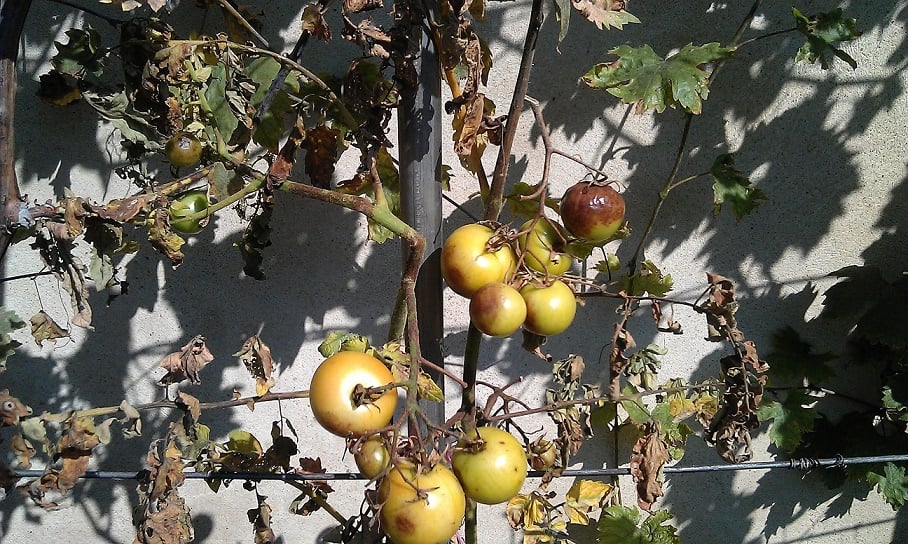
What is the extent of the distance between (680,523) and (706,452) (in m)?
0.22

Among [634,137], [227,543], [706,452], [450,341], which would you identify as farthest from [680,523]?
[227,543]

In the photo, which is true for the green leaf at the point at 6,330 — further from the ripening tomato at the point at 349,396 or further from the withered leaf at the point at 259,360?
the ripening tomato at the point at 349,396

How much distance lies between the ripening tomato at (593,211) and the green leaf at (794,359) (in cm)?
84

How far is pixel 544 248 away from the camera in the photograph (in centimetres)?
94

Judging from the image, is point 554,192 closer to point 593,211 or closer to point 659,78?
point 659,78

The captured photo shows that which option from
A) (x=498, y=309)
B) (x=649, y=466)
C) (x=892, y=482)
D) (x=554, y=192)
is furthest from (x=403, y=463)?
(x=892, y=482)

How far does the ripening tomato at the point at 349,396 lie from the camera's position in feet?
2.65

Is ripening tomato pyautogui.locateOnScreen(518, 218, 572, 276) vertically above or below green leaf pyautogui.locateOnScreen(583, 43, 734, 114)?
below

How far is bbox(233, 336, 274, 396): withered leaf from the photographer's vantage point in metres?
1.07

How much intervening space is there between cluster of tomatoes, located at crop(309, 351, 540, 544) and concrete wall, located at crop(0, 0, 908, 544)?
2.08 ft

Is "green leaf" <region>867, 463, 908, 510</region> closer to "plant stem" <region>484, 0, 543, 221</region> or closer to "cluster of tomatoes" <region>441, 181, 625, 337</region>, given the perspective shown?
"cluster of tomatoes" <region>441, 181, 625, 337</region>

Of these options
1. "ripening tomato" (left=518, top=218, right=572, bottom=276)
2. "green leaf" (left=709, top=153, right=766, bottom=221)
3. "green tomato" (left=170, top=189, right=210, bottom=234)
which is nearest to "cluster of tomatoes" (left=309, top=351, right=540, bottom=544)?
"ripening tomato" (left=518, top=218, right=572, bottom=276)

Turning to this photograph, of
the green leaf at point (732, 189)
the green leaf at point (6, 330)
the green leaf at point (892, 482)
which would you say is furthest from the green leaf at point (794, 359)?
the green leaf at point (6, 330)

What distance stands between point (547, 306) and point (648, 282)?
570mm
